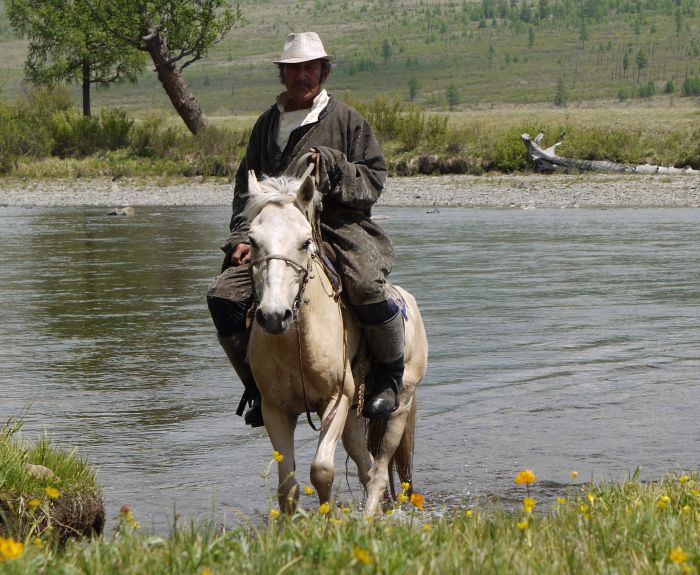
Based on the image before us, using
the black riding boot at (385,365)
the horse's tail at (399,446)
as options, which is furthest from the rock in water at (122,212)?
the black riding boot at (385,365)

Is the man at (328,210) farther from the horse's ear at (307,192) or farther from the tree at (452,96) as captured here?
the tree at (452,96)

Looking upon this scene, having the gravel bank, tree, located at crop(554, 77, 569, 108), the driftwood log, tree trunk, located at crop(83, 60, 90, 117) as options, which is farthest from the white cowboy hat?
tree, located at crop(554, 77, 569, 108)

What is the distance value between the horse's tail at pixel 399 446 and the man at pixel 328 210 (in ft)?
1.27

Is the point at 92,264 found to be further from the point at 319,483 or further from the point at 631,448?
the point at 319,483

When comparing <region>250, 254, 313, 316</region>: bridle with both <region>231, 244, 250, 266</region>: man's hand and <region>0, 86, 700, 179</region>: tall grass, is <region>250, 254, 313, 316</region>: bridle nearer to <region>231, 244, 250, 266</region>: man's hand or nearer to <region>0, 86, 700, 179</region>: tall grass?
<region>231, 244, 250, 266</region>: man's hand

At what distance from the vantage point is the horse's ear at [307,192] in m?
6.00

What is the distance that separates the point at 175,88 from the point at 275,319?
4476 cm

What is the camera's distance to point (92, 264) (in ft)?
69.8

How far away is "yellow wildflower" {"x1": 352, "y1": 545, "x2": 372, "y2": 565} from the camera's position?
400 centimetres

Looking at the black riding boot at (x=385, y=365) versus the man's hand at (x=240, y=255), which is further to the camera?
the black riding boot at (x=385, y=365)

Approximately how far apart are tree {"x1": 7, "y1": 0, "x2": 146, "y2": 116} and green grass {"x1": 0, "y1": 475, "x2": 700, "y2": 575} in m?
49.0

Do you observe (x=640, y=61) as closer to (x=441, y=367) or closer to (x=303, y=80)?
(x=441, y=367)

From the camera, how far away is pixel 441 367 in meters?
11.9

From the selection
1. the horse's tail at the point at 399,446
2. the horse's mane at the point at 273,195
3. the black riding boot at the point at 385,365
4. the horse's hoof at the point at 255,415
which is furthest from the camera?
the horse's tail at the point at 399,446
